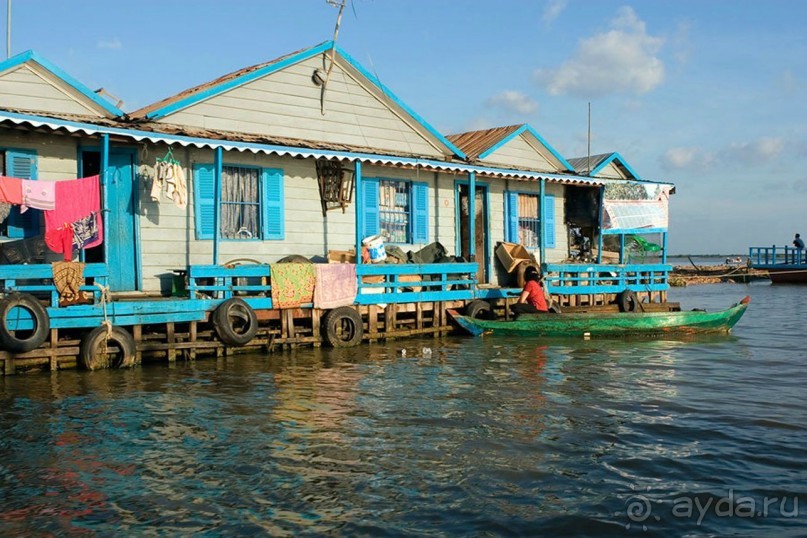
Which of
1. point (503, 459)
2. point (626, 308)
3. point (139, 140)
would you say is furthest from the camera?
point (626, 308)

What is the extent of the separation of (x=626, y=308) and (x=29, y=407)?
14.7 metres

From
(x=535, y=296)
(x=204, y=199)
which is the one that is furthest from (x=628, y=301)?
(x=204, y=199)

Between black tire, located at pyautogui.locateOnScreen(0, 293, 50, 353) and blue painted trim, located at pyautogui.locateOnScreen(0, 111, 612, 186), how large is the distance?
8.97 ft

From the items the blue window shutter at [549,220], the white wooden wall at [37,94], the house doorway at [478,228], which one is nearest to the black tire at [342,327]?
the house doorway at [478,228]

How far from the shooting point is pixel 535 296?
53.1 feet

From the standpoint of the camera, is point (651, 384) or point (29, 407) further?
point (651, 384)

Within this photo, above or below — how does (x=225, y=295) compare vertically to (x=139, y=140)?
below

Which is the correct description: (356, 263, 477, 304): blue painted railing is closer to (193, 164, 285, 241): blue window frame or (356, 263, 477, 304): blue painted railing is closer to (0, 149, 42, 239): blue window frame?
(193, 164, 285, 241): blue window frame

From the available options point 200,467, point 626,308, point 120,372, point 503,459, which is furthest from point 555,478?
point 626,308

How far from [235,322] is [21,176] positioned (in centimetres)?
427

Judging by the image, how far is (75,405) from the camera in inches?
355

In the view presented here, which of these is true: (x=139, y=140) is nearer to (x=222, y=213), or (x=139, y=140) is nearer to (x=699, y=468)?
(x=222, y=213)

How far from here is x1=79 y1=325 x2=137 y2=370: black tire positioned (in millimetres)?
11055

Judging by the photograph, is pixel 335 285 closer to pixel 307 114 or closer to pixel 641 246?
pixel 307 114
